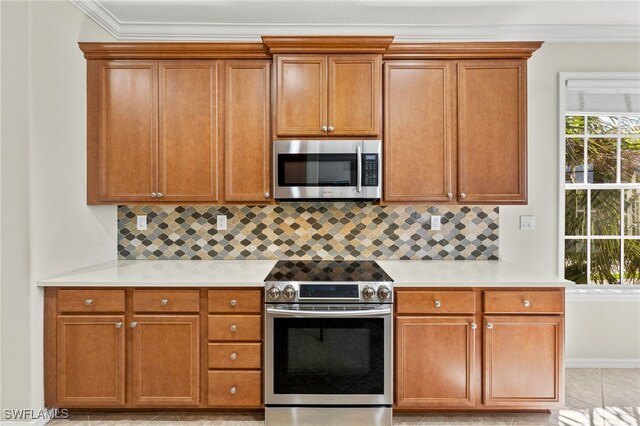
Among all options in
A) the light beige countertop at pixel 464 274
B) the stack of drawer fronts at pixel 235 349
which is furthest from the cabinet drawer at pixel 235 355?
the light beige countertop at pixel 464 274

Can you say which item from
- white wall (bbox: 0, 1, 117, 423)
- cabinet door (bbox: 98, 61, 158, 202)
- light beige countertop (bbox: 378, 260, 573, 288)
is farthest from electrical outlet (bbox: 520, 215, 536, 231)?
white wall (bbox: 0, 1, 117, 423)

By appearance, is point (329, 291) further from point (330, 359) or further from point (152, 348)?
point (152, 348)

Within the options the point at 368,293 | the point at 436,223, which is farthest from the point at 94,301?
the point at 436,223

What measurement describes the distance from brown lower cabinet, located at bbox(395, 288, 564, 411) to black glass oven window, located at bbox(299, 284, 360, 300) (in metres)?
0.29

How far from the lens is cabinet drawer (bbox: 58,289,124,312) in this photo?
7.56ft

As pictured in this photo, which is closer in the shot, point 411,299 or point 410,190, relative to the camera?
point 411,299

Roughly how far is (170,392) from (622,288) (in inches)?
140

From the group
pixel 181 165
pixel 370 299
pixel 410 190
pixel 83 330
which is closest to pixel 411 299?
pixel 370 299

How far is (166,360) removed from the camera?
7.61 feet

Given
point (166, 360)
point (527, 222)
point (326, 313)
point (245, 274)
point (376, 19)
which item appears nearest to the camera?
point (326, 313)

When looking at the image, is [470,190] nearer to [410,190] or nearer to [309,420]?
[410,190]

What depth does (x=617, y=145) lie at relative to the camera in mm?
3133

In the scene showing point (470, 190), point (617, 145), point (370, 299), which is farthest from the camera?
point (617, 145)

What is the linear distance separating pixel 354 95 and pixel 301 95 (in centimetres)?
37
